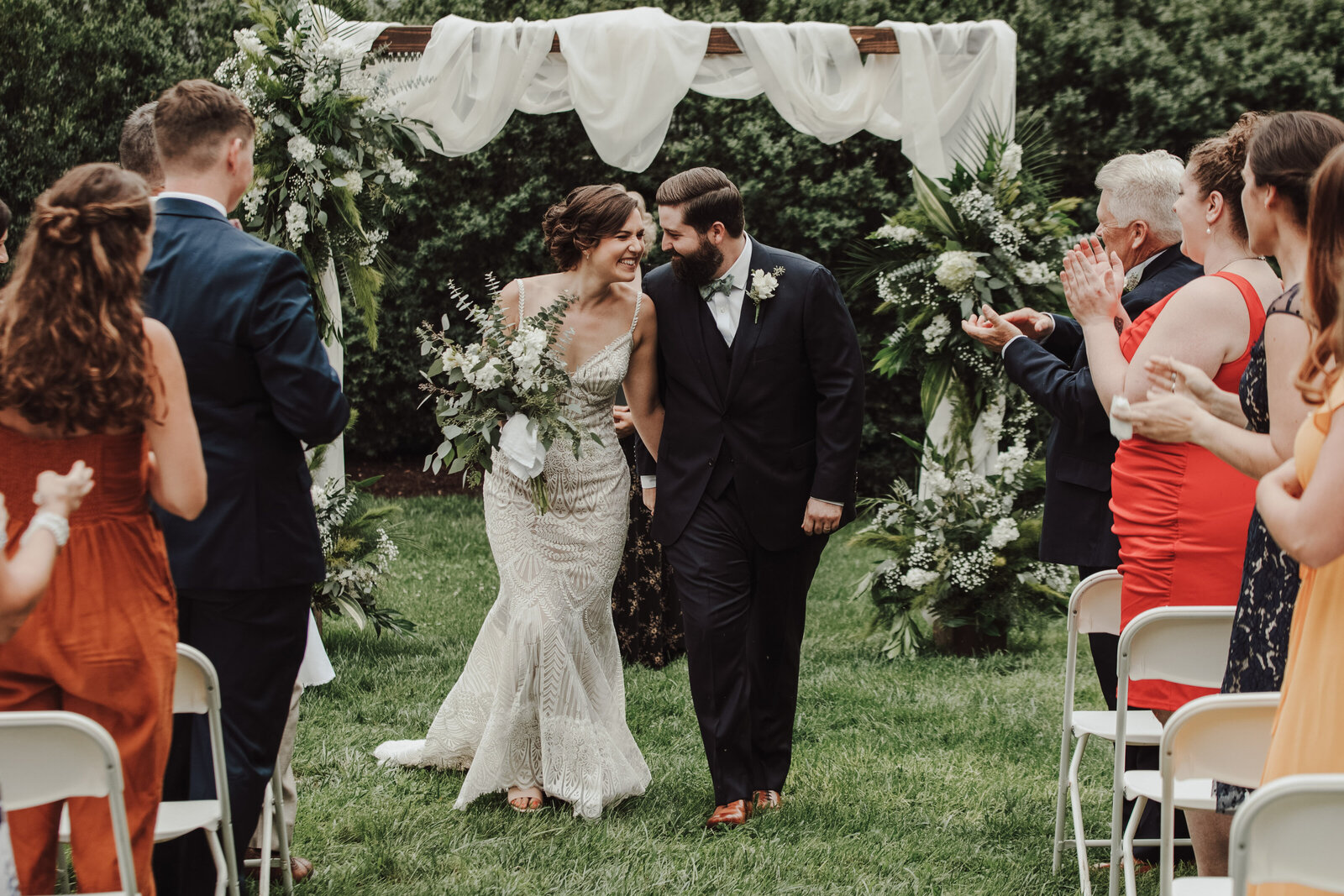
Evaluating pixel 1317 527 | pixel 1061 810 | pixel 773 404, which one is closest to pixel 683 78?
pixel 773 404

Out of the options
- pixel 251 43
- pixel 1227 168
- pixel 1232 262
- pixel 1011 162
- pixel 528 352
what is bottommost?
pixel 528 352

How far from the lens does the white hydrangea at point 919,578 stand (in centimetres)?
676

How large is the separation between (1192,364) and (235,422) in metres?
2.48

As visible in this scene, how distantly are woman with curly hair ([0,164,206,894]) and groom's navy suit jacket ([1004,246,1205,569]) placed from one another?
8.59 feet

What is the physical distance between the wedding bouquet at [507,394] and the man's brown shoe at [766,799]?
1.28 metres

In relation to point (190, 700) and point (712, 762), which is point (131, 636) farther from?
point (712, 762)

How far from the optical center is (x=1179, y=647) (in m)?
3.04

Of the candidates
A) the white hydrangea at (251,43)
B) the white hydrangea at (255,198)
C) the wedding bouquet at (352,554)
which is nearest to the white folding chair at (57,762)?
the white hydrangea at (255,198)

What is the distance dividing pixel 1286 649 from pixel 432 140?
5.18 meters

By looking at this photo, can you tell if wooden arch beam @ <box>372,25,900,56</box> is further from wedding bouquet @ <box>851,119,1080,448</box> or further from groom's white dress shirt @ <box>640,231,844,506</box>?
groom's white dress shirt @ <box>640,231,844,506</box>

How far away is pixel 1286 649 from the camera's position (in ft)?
8.18

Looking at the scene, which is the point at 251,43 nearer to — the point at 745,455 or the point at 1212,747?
the point at 745,455

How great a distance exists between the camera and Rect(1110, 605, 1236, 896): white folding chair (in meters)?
2.99

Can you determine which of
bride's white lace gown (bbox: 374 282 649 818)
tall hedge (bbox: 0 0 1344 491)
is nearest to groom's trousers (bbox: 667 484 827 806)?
bride's white lace gown (bbox: 374 282 649 818)
